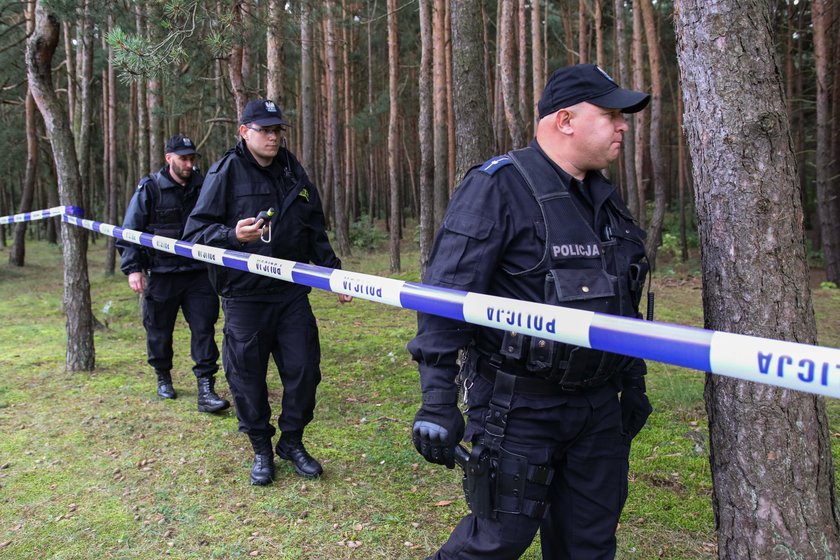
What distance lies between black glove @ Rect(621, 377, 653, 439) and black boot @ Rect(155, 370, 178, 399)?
4.69 m

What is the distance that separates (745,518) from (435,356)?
51.7 inches

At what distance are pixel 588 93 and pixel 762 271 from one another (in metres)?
0.88

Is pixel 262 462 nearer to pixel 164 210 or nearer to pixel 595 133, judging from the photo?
pixel 164 210

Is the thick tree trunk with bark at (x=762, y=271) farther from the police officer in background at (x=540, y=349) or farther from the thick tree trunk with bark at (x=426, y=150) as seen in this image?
the thick tree trunk with bark at (x=426, y=150)

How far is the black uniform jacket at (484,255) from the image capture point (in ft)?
7.21

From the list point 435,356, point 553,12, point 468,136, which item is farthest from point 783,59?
point 435,356

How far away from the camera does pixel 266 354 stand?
4160 millimetres

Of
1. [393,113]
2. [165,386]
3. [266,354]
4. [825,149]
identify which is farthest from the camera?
[393,113]

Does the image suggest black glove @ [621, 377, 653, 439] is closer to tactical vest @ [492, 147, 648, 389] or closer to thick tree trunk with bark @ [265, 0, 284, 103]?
tactical vest @ [492, 147, 648, 389]

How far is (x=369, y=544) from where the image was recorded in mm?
3408

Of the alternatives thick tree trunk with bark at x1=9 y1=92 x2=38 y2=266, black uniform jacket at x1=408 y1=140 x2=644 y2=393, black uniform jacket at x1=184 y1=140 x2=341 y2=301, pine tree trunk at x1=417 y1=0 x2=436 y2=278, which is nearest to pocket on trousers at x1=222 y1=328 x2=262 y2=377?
black uniform jacket at x1=184 y1=140 x2=341 y2=301

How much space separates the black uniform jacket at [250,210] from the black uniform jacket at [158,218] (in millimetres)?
1833

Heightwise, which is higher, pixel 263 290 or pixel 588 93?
pixel 588 93

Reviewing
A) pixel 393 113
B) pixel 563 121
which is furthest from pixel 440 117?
pixel 563 121
